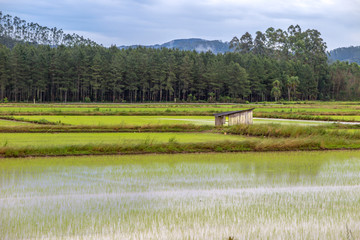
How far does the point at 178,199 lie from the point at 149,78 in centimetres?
10032

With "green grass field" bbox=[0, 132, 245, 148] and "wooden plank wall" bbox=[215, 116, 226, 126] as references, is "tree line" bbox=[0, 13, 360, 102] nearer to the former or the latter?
"wooden plank wall" bbox=[215, 116, 226, 126]

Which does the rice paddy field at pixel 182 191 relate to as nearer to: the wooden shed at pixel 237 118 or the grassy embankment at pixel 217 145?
the grassy embankment at pixel 217 145

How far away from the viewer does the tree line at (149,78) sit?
102094 mm

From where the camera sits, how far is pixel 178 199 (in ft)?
34.2

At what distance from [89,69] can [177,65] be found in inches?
972

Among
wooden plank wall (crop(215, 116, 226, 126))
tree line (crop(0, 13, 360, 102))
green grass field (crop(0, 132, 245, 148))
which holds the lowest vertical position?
green grass field (crop(0, 132, 245, 148))

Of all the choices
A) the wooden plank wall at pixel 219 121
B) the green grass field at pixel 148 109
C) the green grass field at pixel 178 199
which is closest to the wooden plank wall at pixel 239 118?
the wooden plank wall at pixel 219 121

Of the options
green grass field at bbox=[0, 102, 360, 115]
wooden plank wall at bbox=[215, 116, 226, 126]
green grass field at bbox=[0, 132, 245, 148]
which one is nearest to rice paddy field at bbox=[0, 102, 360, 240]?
green grass field at bbox=[0, 132, 245, 148]

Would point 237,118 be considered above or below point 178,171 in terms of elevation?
above

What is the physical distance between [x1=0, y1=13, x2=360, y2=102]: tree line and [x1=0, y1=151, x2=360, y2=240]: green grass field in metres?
84.7

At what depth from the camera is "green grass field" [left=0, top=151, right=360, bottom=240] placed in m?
8.09

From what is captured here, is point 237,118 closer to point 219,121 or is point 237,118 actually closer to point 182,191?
point 219,121

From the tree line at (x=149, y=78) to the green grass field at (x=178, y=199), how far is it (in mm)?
84689

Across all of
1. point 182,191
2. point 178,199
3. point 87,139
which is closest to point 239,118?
point 87,139
